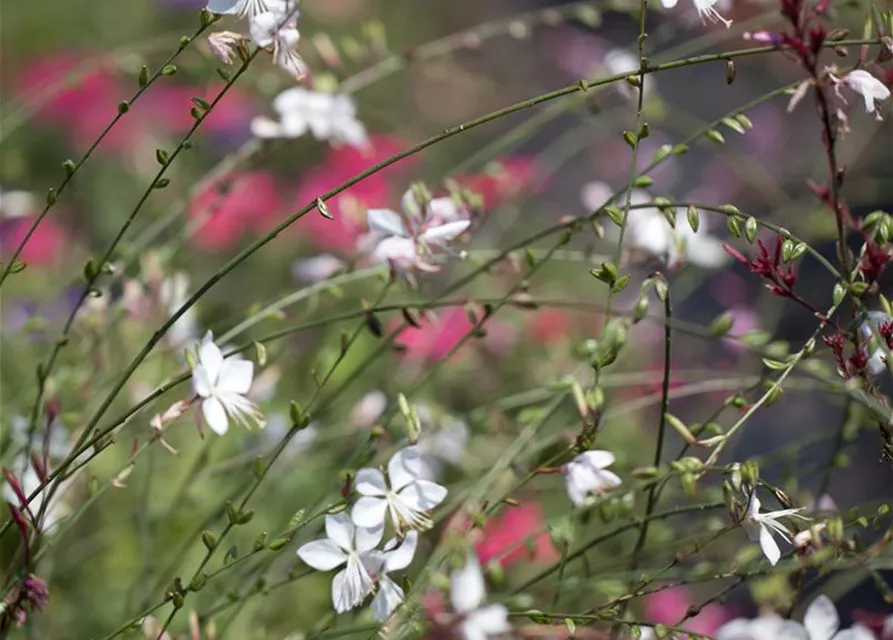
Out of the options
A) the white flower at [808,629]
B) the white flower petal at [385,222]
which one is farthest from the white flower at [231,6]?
the white flower at [808,629]

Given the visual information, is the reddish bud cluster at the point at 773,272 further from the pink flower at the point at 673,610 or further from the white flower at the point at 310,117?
the pink flower at the point at 673,610

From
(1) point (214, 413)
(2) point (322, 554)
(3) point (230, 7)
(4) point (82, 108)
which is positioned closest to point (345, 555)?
(2) point (322, 554)

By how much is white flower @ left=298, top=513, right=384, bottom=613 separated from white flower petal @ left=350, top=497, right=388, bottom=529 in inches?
0.5

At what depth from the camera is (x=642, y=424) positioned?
2.06 m

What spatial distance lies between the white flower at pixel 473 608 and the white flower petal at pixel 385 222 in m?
0.25

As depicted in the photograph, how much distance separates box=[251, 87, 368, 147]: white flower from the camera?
3.77 ft

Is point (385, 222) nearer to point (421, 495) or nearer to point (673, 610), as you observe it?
point (421, 495)

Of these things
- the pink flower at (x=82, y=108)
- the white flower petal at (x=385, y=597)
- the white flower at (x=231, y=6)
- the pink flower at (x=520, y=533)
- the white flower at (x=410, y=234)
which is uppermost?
the pink flower at (x=82, y=108)

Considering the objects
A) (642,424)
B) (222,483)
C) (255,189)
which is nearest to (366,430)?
(222,483)

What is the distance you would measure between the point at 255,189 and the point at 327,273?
1.30 metres

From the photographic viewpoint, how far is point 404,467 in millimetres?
783

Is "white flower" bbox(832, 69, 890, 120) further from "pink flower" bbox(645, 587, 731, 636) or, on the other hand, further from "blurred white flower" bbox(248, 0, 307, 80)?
"pink flower" bbox(645, 587, 731, 636)

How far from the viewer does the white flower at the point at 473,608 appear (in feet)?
2.67

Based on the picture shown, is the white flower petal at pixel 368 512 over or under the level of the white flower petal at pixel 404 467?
under
